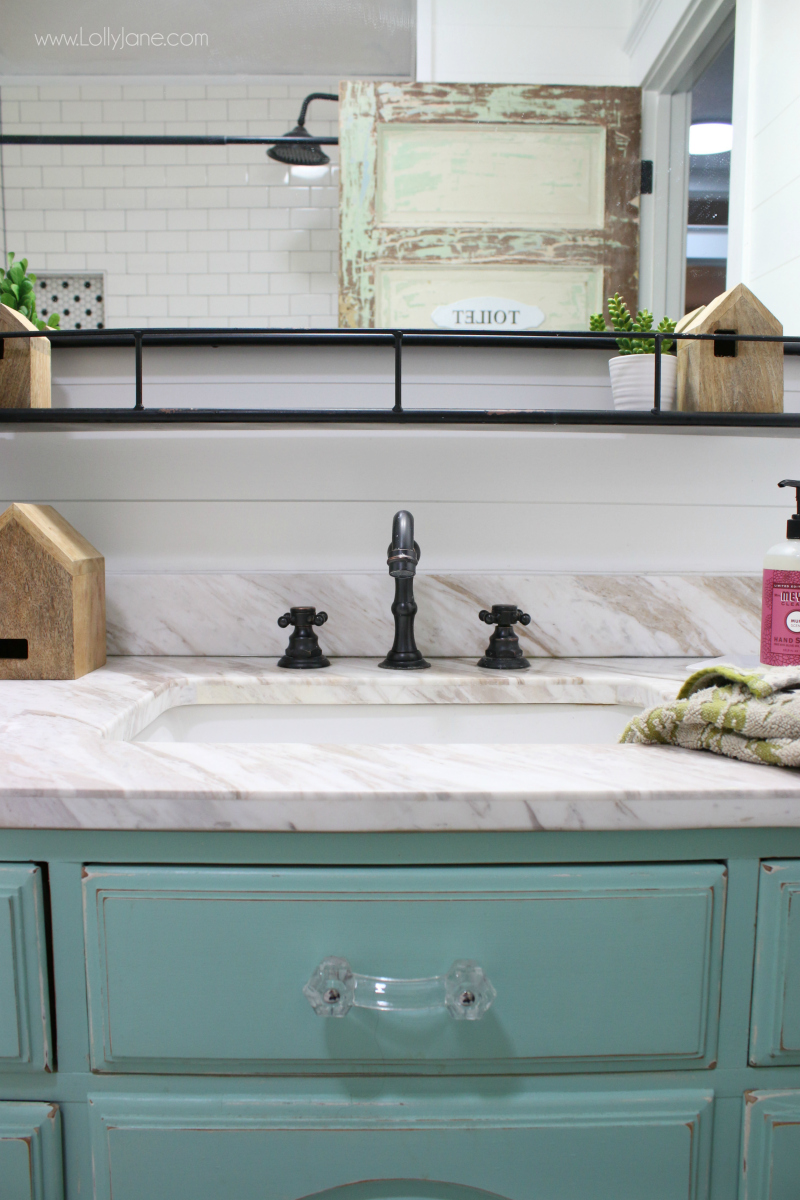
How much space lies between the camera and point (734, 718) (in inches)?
24.5

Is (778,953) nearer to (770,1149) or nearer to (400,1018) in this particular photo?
(770,1149)

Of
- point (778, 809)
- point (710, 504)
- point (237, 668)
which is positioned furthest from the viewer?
point (710, 504)

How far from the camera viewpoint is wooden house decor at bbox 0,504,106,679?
0.93m

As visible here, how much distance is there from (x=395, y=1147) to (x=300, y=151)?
1.14 metres

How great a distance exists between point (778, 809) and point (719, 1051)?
0.66 ft

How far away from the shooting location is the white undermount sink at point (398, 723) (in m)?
0.95

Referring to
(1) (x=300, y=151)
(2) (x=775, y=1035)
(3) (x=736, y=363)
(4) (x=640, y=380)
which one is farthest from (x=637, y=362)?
(2) (x=775, y=1035)

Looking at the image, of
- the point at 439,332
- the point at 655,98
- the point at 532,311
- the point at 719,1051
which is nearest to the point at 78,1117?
the point at 719,1051

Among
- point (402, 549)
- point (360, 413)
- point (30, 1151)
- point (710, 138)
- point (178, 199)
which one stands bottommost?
point (30, 1151)

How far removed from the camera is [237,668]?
1.02 m

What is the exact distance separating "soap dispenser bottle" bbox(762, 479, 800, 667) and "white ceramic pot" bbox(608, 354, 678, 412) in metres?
0.21

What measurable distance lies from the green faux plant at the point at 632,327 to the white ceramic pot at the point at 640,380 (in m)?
0.02

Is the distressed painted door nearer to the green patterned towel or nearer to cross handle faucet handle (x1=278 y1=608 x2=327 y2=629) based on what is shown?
cross handle faucet handle (x1=278 y1=608 x2=327 y2=629)

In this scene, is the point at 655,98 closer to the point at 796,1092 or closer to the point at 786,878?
the point at 786,878
